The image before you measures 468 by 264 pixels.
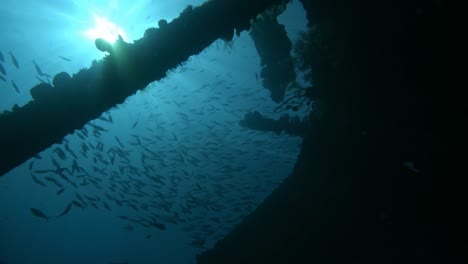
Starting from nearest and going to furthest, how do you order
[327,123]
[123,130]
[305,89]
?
[327,123]
[305,89]
[123,130]

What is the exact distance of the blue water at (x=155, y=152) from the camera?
15.9 m

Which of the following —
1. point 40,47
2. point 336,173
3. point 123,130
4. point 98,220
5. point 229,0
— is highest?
point 40,47

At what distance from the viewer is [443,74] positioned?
506 centimetres

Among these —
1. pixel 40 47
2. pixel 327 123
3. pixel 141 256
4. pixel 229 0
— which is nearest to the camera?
pixel 229 0

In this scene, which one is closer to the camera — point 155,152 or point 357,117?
point 357,117

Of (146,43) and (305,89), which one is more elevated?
(146,43)

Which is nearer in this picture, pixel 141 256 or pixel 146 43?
pixel 146 43

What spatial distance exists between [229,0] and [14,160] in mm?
3938

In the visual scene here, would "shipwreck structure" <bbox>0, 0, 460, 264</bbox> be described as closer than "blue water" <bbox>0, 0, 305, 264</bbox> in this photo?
Yes

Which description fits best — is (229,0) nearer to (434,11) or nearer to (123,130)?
(434,11)

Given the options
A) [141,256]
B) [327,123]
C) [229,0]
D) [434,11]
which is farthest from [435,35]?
[141,256]

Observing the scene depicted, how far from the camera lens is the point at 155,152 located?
14898 mm

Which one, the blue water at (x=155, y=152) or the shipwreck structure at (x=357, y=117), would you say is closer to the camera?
the shipwreck structure at (x=357, y=117)

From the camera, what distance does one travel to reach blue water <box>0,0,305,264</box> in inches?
625
